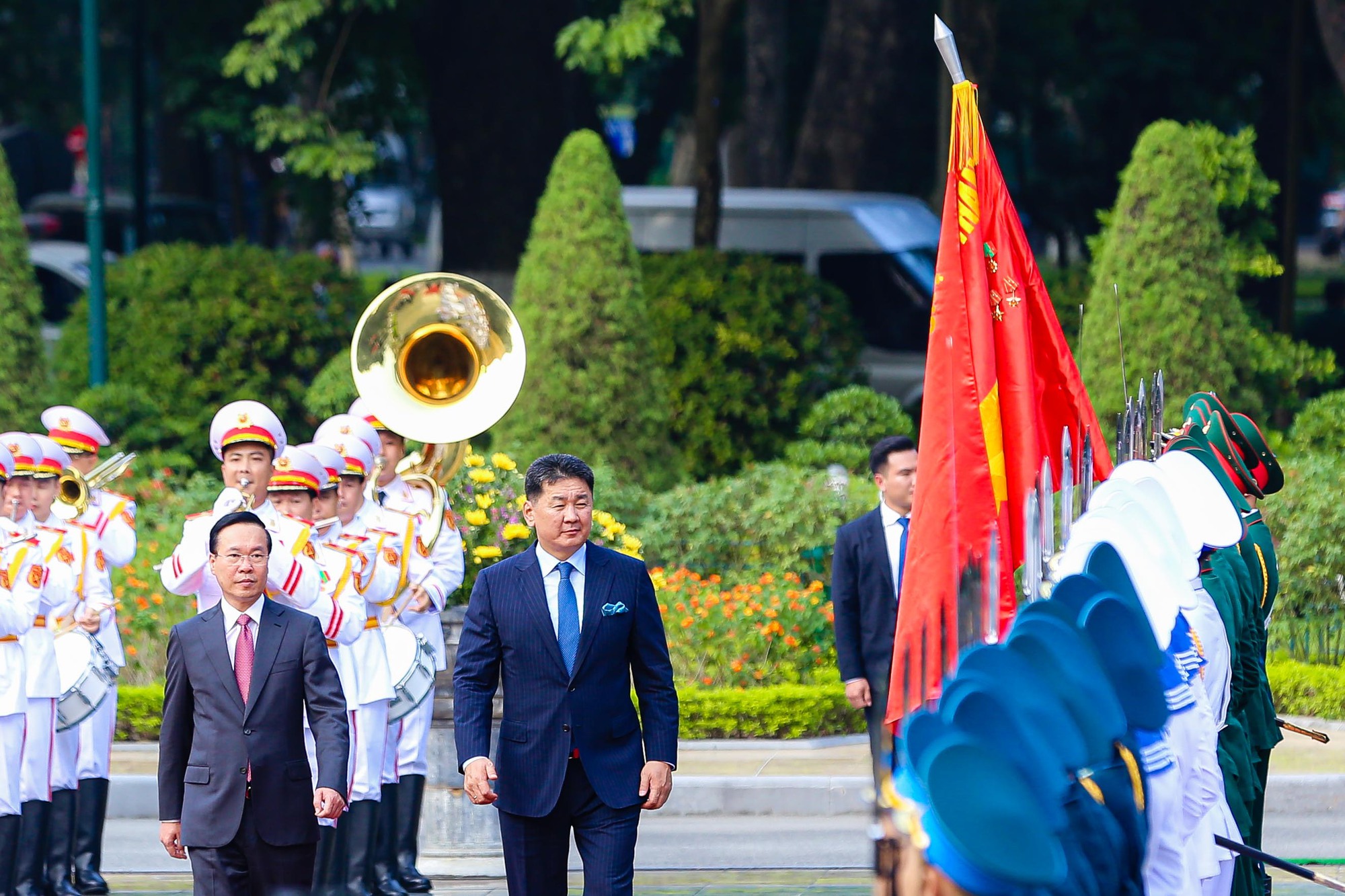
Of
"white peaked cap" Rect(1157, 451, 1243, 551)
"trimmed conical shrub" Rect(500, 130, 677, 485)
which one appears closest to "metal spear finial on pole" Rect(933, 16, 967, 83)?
"white peaked cap" Rect(1157, 451, 1243, 551)

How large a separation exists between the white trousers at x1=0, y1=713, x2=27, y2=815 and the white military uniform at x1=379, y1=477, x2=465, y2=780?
1.44 m

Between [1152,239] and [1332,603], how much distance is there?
3.30 m

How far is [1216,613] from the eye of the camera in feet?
19.3

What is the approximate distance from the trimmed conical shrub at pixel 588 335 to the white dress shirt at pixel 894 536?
5376 millimetres

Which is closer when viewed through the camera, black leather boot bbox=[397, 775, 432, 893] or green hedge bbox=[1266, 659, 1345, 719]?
black leather boot bbox=[397, 775, 432, 893]

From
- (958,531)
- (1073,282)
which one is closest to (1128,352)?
(1073,282)

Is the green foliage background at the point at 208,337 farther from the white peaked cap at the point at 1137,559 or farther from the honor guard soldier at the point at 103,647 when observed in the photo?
the white peaked cap at the point at 1137,559

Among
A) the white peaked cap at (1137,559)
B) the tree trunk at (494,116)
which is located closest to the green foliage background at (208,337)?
the tree trunk at (494,116)

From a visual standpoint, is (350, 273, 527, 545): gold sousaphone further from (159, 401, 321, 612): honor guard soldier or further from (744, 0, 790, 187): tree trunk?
(744, 0, 790, 187): tree trunk

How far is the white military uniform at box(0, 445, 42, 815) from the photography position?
7617 mm

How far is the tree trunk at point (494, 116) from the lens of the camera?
675 inches

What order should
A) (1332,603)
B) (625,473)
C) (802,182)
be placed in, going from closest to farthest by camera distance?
(1332,603), (625,473), (802,182)

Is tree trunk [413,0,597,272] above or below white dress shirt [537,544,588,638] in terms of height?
above

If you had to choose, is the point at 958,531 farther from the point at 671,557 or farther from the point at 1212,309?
the point at 1212,309
